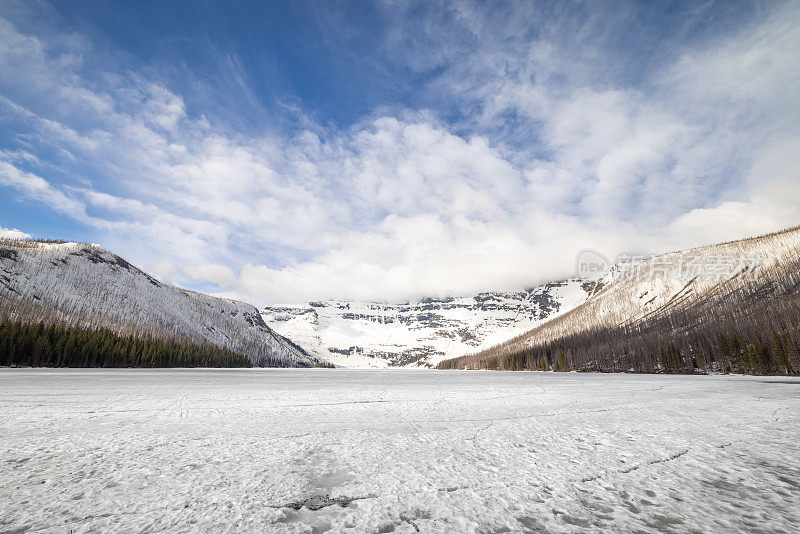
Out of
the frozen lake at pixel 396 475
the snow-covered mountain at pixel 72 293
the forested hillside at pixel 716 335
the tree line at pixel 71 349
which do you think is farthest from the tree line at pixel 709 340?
the snow-covered mountain at pixel 72 293

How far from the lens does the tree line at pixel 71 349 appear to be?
240ft

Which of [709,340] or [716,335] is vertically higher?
[716,335]

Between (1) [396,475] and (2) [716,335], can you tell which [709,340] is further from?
(1) [396,475]

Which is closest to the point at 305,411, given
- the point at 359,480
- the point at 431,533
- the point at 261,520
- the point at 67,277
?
the point at 359,480

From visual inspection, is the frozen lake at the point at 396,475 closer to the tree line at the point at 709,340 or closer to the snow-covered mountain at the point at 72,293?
the tree line at the point at 709,340

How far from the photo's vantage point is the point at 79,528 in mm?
2676

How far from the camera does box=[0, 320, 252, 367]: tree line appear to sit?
73062 mm

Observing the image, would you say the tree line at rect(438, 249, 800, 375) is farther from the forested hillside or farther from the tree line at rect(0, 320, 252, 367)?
the tree line at rect(0, 320, 252, 367)

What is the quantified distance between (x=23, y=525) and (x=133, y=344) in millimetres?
125837

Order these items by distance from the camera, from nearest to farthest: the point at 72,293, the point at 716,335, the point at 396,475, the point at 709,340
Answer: the point at 396,475, the point at 709,340, the point at 716,335, the point at 72,293

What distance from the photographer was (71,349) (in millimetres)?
81562

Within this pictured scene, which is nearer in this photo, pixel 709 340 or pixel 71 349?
pixel 71 349

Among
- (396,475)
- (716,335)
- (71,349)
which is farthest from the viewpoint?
(716,335)

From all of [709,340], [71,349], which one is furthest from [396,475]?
[709,340]
